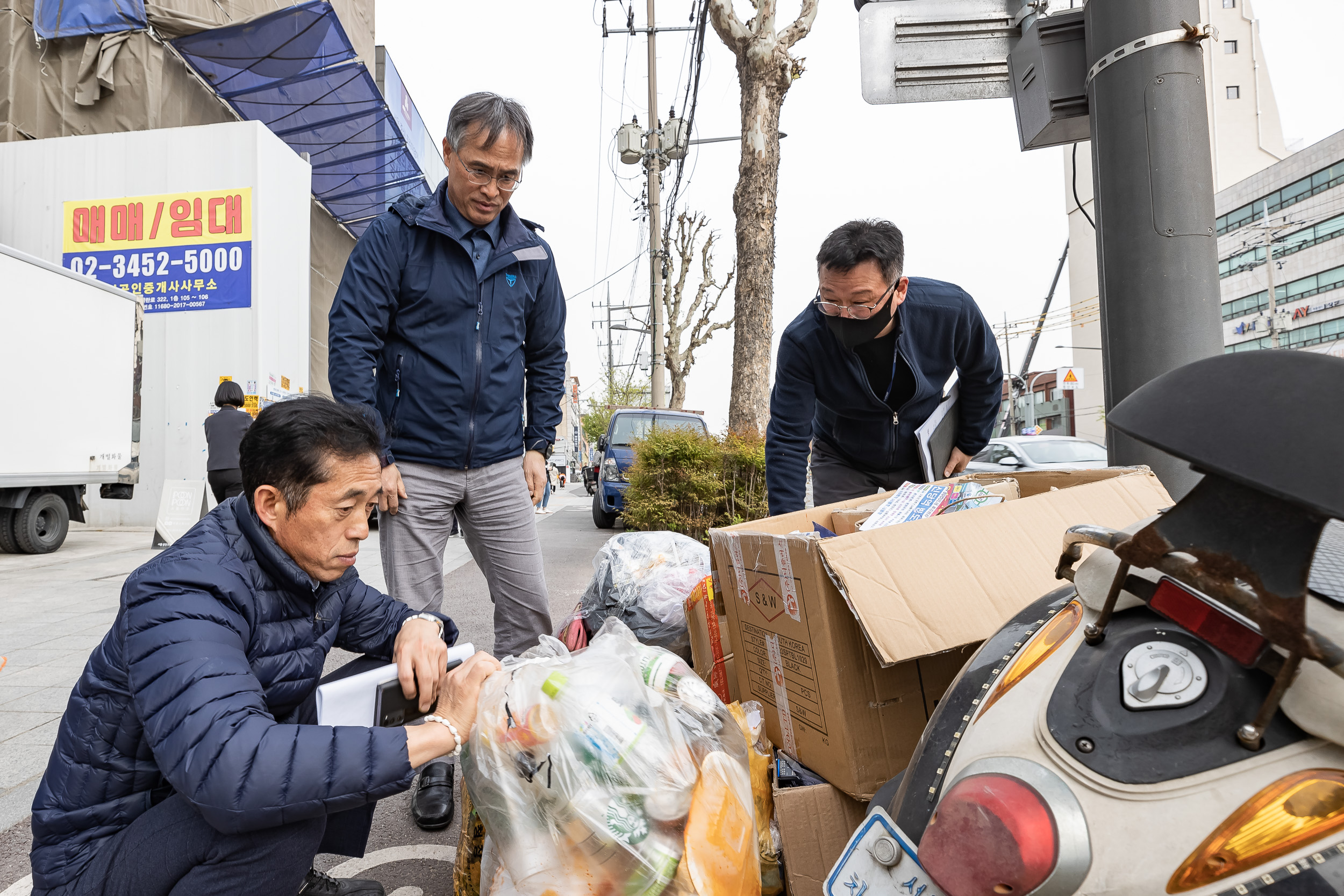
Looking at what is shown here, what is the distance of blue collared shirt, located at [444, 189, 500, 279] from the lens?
2.60 metres

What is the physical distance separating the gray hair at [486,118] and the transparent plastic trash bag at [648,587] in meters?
1.66

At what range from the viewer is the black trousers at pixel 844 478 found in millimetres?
3090

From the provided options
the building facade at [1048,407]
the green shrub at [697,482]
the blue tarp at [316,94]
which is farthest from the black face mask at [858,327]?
the building facade at [1048,407]

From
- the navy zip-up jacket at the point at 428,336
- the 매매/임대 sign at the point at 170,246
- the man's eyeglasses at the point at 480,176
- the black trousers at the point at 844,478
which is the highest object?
the 매매/임대 sign at the point at 170,246

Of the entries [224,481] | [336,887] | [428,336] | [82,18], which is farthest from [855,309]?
[82,18]

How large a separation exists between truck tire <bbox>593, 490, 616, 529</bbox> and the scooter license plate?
10.8 m

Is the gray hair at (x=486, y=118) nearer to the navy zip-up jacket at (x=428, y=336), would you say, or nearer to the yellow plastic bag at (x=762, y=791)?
the navy zip-up jacket at (x=428, y=336)

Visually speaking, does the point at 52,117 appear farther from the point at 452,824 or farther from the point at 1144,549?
the point at 1144,549

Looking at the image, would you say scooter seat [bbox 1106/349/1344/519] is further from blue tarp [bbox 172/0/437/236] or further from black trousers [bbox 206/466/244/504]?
blue tarp [bbox 172/0/437/236]

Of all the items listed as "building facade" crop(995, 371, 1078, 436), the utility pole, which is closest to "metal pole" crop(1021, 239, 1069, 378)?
the utility pole

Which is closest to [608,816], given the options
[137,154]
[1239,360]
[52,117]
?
[1239,360]

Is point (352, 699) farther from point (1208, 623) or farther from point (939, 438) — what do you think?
point (939, 438)

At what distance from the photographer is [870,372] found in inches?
113

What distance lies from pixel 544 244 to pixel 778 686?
179cm
